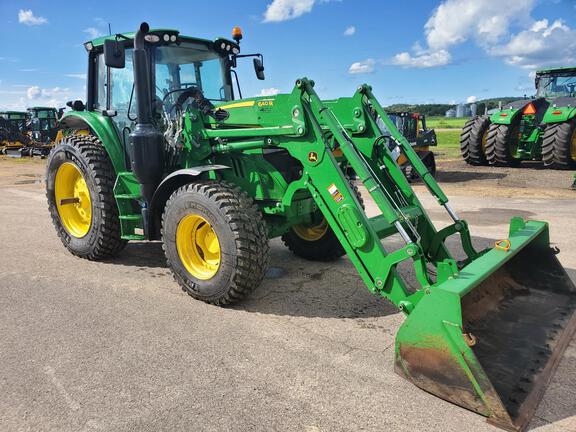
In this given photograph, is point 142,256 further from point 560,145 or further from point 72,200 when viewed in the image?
point 560,145

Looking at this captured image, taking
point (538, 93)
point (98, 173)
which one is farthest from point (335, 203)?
point (538, 93)

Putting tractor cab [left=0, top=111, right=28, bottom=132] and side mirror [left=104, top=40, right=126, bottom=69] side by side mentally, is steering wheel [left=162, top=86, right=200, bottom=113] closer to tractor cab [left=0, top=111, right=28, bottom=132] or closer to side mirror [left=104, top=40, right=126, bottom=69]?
side mirror [left=104, top=40, right=126, bottom=69]

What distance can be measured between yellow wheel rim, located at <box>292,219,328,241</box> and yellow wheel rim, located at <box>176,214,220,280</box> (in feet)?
4.76

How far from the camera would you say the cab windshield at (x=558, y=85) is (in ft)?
50.3

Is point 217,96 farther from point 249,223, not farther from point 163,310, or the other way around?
point 163,310

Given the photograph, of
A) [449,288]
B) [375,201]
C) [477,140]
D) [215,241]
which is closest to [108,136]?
[215,241]

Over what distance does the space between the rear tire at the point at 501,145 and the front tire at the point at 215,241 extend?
1230cm

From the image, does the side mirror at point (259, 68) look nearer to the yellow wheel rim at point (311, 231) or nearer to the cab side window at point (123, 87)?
the cab side window at point (123, 87)

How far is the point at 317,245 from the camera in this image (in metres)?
5.40

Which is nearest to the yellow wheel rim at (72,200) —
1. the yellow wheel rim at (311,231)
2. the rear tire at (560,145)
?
the yellow wheel rim at (311,231)

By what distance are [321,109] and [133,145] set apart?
1889 millimetres

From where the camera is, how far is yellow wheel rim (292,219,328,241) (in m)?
5.34

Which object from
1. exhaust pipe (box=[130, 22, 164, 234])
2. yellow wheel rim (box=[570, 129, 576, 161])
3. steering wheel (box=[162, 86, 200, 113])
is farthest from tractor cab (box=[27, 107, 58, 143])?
yellow wheel rim (box=[570, 129, 576, 161])

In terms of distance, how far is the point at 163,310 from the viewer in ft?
13.4
